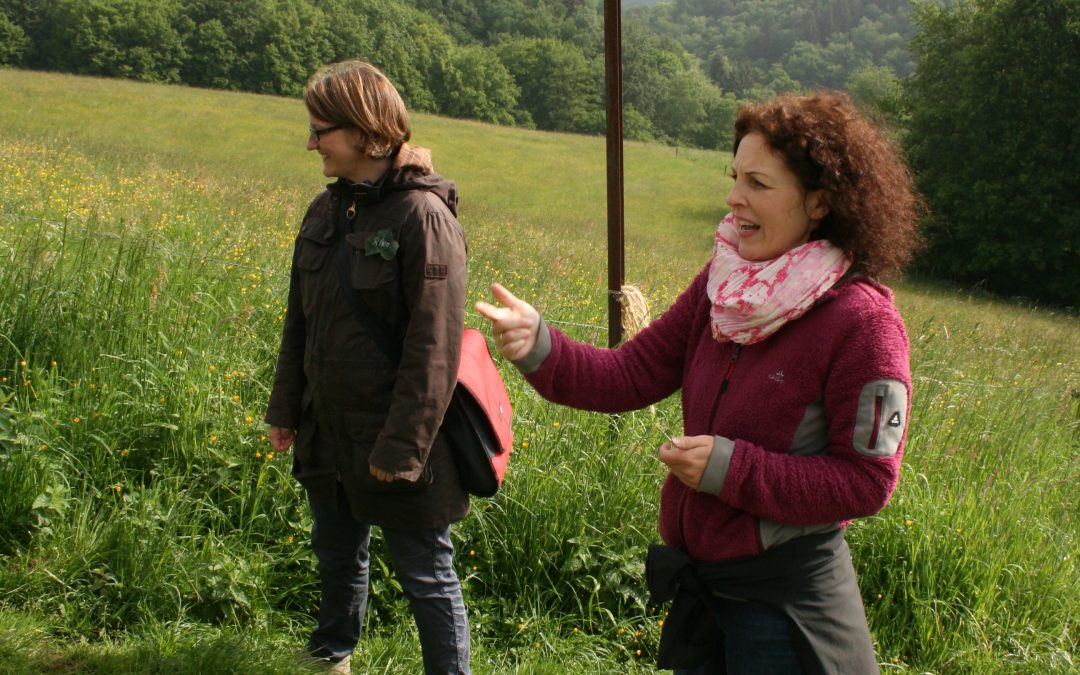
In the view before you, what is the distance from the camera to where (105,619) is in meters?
2.70

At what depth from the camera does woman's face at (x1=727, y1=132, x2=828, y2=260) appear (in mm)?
1569

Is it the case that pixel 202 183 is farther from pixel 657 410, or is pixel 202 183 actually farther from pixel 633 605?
pixel 633 605

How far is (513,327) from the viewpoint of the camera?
5.88ft

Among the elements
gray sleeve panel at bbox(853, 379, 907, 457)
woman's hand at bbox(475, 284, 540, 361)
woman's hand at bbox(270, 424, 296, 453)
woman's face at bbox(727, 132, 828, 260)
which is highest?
woman's face at bbox(727, 132, 828, 260)

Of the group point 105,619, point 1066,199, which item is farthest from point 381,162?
point 1066,199

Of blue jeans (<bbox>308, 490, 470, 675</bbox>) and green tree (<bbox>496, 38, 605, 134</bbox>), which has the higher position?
green tree (<bbox>496, 38, 605, 134</bbox>)

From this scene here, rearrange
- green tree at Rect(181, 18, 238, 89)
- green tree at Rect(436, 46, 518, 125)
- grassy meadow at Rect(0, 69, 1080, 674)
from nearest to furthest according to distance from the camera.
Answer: grassy meadow at Rect(0, 69, 1080, 674)
green tree at Rect(181, 18, 238, 89)
green tree at Rect(436, 46, 518, 125)

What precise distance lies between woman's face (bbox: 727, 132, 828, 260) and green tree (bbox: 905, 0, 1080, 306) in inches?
1266

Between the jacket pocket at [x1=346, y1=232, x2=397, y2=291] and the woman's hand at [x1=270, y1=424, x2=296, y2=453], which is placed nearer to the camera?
the jacket pocket at [x1=346, y1=232, x2=397, y2=291]

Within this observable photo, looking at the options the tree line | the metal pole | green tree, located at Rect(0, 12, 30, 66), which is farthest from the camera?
the tree line

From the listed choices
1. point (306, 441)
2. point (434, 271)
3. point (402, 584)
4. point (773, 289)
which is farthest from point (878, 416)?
point (306, 441)

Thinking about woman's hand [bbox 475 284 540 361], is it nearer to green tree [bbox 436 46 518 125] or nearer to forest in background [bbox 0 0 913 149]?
forest in background [bbox 0 0 913 149]

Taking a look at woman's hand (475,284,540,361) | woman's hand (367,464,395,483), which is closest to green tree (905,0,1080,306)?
woman's hand (367,464,395,483)

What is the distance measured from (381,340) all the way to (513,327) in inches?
20.8
